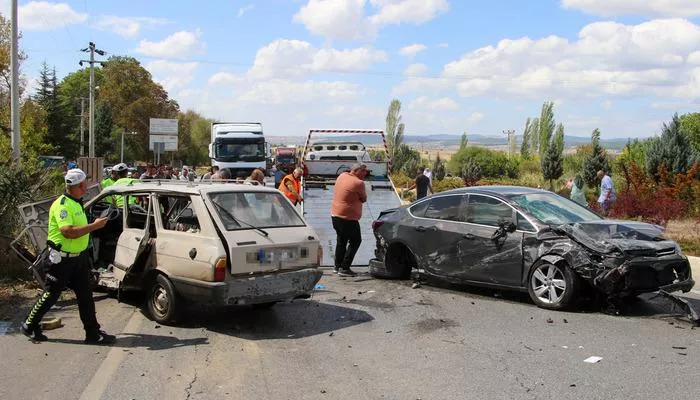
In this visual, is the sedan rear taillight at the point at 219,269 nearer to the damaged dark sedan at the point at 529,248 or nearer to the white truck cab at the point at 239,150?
the damaged dark sedan at the point at 529,248

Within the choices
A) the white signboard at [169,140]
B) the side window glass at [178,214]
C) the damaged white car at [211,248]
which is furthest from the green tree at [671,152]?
the white signboard at [169,140]

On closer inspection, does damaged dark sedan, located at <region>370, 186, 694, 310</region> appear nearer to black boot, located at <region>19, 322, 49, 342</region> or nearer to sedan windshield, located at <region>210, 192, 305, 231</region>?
sedan windshield, located at <region>210, 192, 305, 231</region>

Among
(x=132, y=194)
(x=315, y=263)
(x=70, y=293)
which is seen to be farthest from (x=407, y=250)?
(x=70, y=293)

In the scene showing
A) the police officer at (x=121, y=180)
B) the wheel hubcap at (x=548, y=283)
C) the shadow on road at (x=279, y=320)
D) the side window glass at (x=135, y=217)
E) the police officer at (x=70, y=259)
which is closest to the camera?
the police officer at (x=70, y=259)

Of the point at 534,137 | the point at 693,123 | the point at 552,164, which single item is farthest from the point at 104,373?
the point at 534,137

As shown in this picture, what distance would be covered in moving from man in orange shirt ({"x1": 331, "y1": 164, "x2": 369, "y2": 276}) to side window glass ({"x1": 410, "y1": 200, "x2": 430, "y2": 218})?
101 cm

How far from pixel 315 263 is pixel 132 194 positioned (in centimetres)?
239

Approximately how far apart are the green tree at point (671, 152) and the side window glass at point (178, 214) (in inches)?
714

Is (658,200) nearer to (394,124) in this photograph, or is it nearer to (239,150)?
(239,150)

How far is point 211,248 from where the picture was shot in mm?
6852

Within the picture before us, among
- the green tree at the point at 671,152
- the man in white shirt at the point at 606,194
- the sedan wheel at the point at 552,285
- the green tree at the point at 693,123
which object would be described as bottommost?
the sedan wheel at the point at 552,285

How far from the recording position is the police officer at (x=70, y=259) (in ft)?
21.0

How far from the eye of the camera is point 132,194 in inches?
320

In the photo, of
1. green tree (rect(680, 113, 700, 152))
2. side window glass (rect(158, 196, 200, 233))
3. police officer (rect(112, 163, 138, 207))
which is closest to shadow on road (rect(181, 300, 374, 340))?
side window glass (rect(158, 196, 200, 233))
